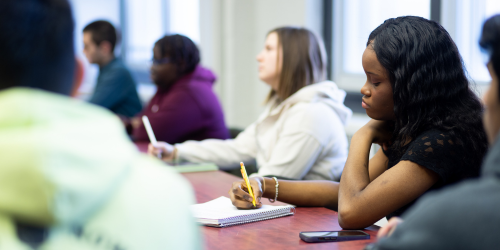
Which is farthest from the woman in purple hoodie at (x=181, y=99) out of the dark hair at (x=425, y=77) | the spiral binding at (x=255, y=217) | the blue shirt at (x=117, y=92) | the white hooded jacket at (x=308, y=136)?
the dark hair at (x=425, y=77)

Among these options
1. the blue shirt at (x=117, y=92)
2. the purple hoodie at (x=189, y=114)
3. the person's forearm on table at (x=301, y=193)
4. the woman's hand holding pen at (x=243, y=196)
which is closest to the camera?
the woman's hand holding pen at (x=243, y=196)

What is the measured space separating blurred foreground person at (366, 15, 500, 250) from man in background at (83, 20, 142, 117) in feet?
11.2

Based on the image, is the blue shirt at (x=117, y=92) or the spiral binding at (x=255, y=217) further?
the blue shirt at (x=117, y=92)

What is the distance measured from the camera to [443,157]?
126 centimetres

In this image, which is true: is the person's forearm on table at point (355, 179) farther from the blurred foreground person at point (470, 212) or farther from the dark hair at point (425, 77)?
the blurred foreground person at point (470, 212)

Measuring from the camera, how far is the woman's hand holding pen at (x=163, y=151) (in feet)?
7.88

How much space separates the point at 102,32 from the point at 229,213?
10.2 ft

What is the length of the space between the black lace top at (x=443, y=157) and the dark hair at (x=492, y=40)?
627mm

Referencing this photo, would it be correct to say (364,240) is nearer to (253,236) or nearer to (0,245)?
(253,236)

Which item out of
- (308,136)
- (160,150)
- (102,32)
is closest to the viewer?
(308,136)

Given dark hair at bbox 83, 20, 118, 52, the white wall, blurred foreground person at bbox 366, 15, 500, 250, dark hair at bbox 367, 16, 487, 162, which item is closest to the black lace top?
dark hair at bbox 367, 16, 487, 162

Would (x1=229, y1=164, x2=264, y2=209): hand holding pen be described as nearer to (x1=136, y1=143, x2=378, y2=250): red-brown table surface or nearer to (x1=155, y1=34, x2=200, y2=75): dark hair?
(x1=136, y1=143, x2=378, y2=250): red-brown table surface

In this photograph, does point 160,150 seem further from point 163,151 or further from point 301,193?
point 301,193

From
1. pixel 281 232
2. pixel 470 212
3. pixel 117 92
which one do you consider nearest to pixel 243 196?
pixel 281 232
